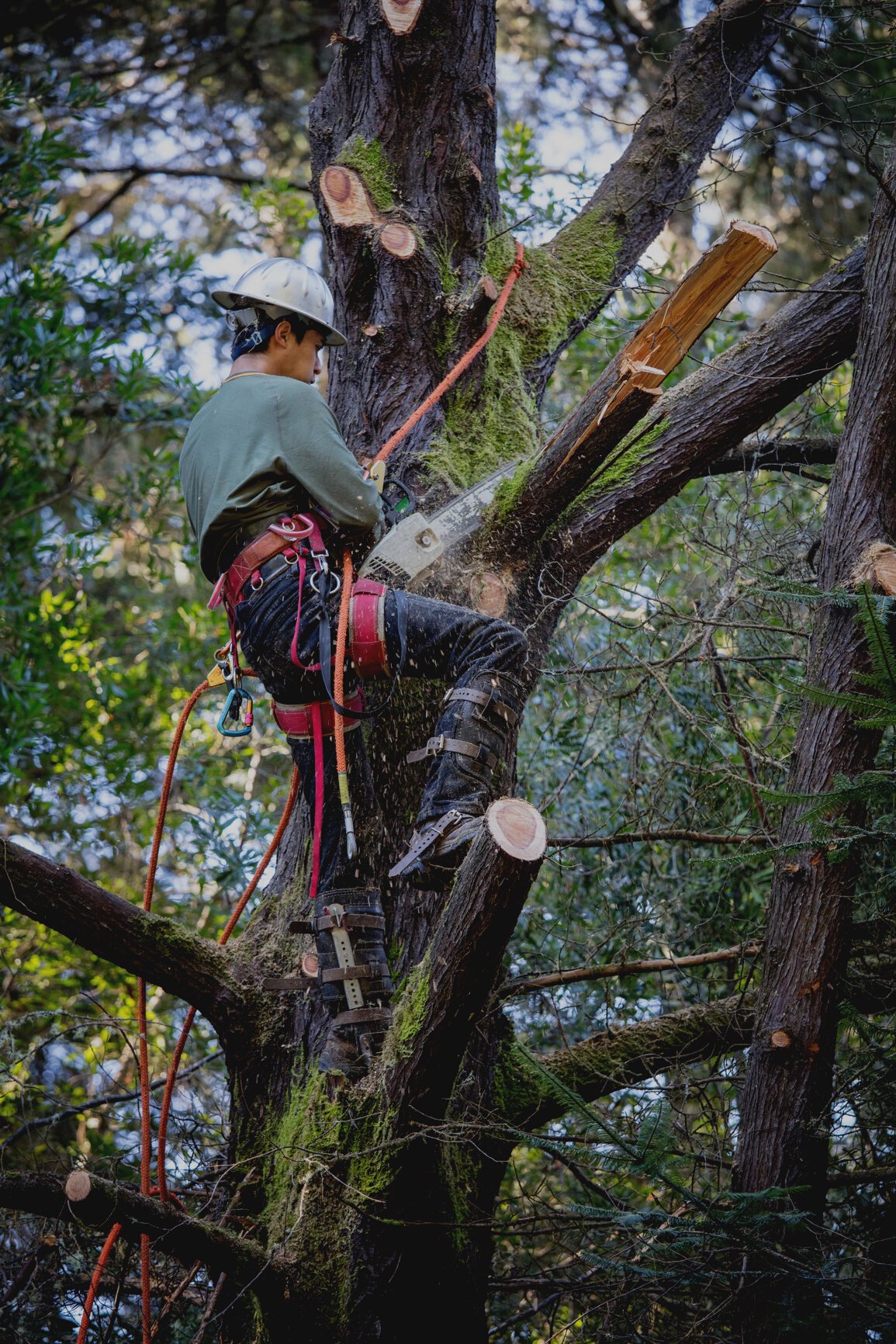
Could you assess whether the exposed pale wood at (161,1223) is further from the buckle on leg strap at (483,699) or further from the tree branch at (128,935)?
the buckle on leg strap at (483,699)

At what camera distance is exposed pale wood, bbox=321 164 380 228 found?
3.67m

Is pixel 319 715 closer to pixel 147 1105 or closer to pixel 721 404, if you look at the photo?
pixel 147 1105

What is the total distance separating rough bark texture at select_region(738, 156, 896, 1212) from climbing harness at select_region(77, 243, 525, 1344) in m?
0.89

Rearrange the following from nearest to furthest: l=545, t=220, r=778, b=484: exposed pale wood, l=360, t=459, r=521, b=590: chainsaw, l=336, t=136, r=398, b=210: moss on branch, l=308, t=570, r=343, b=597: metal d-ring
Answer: l=545, t=220, r=778, b=484: exposed pale wood, l=308, t=570, r=343, b=597: metal d-ring, l=360, t=459, r=521, b=590: chainsaw, l=336, t=136, r=398, b=210: moss on branch

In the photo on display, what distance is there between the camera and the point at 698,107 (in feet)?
13.6

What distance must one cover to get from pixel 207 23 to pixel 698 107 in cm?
546

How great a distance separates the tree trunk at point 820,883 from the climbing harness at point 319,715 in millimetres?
889

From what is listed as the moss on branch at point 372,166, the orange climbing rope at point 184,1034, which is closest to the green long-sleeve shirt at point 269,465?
the orange climbing rope at point 184,1034

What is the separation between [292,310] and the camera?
3346mm

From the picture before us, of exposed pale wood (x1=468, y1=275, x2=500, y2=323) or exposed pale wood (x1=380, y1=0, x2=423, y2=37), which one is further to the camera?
exposed pale wood (x1=380, y1=0, x2=423, y2=37)

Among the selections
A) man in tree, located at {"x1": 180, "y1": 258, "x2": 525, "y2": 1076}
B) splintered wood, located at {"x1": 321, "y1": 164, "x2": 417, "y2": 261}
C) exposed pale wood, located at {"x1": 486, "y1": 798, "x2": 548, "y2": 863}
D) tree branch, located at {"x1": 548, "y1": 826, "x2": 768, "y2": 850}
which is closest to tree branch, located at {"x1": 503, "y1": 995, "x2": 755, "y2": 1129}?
tree branch, located at {"x1": 548, "y1": 826, "x2": 768, "y2": 850}

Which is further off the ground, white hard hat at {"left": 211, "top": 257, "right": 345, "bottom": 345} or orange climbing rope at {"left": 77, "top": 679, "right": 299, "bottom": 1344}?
white hard hat at {"left": 211, "top": 257, "right": 345, "bottom": 345}

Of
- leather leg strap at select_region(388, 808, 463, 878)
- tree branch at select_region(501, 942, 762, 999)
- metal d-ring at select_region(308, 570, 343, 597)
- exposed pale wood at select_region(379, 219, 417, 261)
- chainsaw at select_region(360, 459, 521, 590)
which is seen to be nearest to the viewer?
leather leg strap at select_region(388, 808, 463, 878)

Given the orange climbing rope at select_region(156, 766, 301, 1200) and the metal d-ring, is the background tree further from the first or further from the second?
the metal d-ring
